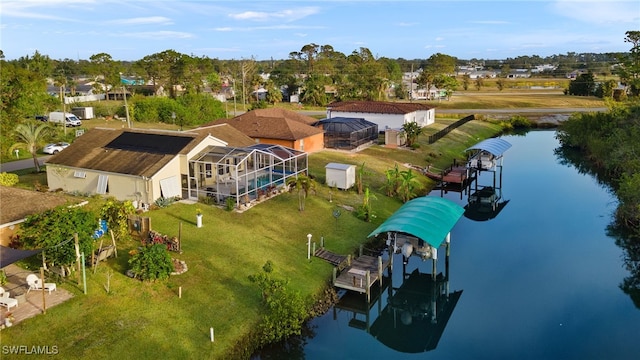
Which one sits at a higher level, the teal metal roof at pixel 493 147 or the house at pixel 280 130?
the house at pixel 280 130

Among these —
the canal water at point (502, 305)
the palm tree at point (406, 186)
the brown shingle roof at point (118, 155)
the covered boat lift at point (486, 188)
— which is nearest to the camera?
the canal water at point (502, 305)

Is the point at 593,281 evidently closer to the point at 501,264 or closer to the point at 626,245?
the point at 501,264

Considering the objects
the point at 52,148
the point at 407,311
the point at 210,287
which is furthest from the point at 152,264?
the point at 52,148

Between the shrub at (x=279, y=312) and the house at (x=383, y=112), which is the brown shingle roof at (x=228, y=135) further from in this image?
the house at (x=383, y=112)

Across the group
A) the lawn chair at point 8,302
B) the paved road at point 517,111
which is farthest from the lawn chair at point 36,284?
the paved road at point 517,111

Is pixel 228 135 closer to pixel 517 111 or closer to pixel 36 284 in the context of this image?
pixel 36 284

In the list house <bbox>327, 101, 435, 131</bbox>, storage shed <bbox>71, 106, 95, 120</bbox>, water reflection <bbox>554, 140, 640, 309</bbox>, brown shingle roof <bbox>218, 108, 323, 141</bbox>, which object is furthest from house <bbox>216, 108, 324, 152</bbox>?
storage shed <bbox>71, 106, 95, 120</bbox>

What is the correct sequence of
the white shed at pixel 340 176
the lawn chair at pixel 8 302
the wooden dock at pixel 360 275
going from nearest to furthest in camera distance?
the lawn chair at pixel 8 302 → the wooden dock at pixel 360 275 → the white shed at pixel 340 176

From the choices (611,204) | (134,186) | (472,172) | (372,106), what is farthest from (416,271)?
(372,106)
